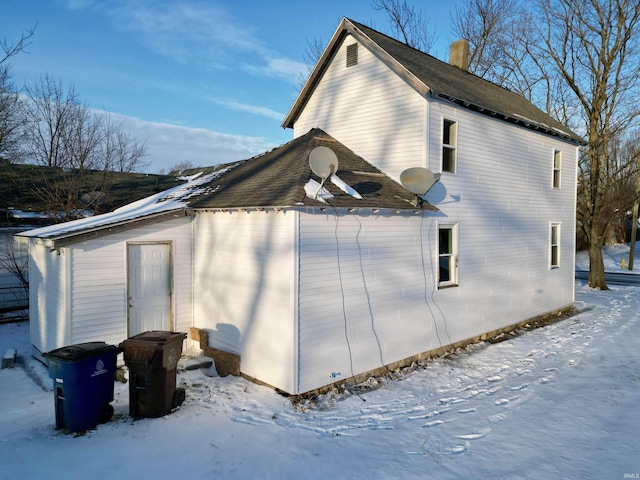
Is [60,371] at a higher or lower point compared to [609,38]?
lower

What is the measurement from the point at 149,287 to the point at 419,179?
5980mm

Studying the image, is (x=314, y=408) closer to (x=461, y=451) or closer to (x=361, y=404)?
(x=361, y=404)

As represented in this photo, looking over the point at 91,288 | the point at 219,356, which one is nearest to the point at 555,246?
the point at 219,356

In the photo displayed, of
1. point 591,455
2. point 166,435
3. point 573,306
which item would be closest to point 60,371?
point 166,435

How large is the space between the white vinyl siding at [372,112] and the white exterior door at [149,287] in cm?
526

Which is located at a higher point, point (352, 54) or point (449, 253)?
point (352, 54)

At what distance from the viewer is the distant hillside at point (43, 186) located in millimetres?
14391

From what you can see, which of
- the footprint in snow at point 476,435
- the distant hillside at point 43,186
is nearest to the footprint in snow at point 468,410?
the footprint in snow at point 476,435

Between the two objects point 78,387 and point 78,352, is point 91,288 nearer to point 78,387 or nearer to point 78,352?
point 78,352

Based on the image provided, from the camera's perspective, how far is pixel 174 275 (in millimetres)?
9148

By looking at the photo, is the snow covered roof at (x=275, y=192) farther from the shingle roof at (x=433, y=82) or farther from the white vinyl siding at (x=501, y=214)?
the shingle roof at (x=433, y=82)

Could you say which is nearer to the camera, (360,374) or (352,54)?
(360,374)

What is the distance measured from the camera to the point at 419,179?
871 centimetres

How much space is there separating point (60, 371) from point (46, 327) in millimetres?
3585
